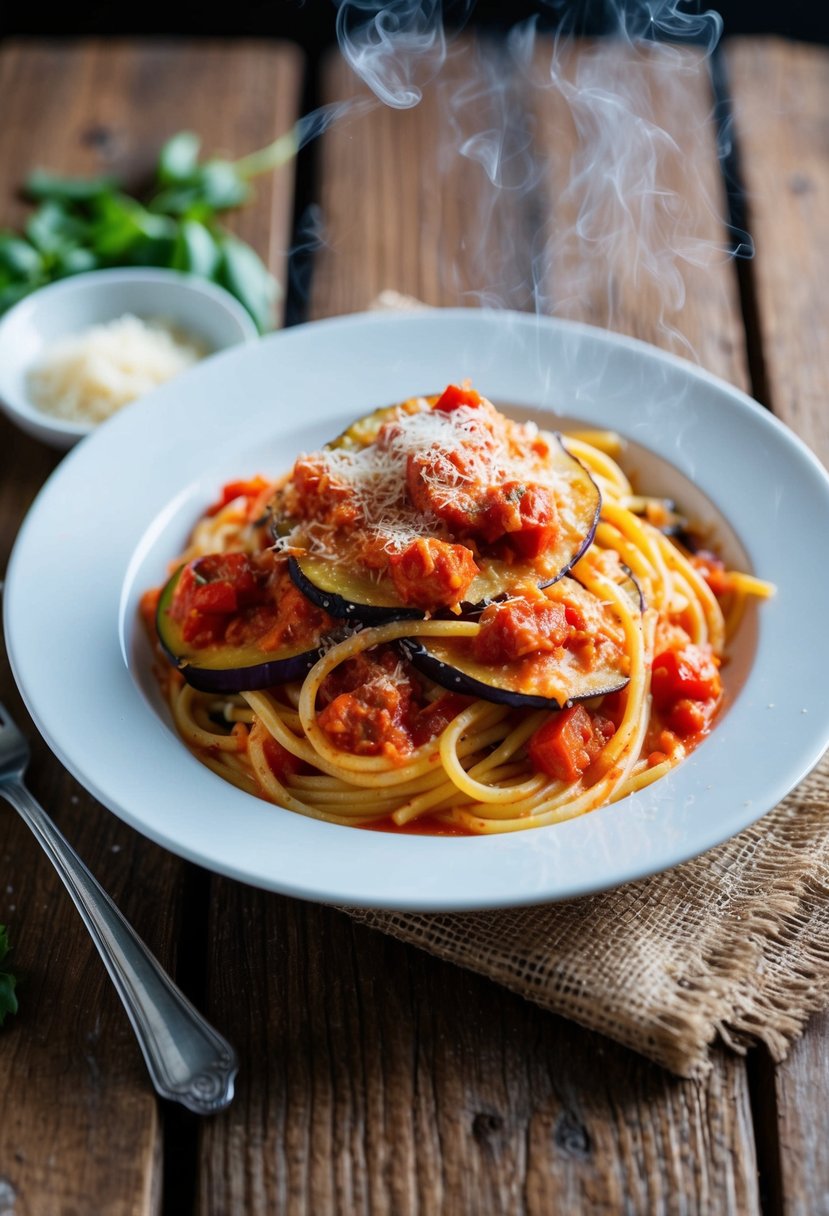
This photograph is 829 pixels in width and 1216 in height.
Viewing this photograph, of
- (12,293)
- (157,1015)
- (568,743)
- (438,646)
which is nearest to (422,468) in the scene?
(438,646)

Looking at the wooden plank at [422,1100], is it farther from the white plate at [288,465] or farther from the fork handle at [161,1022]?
the white plate at [288,465]

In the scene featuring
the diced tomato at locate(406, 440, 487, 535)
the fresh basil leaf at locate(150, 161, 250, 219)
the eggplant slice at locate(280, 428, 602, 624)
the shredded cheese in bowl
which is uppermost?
the diced tomato at locate(406, 440, 487, 535)

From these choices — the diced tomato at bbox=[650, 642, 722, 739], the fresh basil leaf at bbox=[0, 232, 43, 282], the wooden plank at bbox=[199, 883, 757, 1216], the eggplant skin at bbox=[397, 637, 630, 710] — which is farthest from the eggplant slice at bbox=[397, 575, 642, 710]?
the fresh basil leaf at bbox=[0, 232, 43, 282]

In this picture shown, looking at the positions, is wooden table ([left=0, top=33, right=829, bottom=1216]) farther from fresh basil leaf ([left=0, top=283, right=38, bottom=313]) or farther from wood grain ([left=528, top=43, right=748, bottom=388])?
wood grain ([left=528, top=43, right=748, bottom=388])

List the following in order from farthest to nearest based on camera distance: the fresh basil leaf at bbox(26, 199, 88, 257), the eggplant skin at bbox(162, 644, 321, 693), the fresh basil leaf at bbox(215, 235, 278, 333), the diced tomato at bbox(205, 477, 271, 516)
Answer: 1. the fresh basil leaf at bbox(26, 199, 88, 257)
2. the fresh basil leaf at bbox(215, 235, 278, 333)
3. the diced tomato at bbox(205, 477, 271, 516)
4. the eggplant skin at bbox(162, 644, 321, 693)

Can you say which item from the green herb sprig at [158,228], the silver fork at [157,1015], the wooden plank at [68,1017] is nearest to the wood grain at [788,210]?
the green herb sprig at [158,228]

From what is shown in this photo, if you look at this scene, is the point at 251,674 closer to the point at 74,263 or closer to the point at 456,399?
the point at 456,399

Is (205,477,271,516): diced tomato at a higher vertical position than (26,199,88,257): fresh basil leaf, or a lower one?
higher
